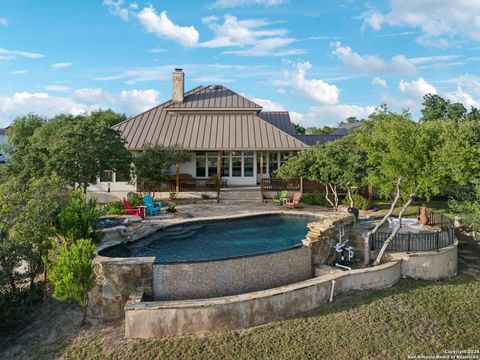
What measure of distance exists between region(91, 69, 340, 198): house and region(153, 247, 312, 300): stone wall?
12.5 m

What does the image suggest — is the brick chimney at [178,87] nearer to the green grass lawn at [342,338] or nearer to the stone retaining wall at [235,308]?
the stone retaining wall at [235,308]

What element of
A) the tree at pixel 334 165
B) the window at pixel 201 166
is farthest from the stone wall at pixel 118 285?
the window at pixel 201 166

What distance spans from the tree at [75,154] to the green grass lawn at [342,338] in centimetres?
925

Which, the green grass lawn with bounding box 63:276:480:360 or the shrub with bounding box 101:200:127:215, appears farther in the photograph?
the shrub with bounding box 101:200:127:215

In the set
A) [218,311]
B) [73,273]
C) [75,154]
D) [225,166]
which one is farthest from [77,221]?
[225,166]

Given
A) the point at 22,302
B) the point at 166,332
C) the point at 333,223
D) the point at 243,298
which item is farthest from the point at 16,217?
the point at 333,223

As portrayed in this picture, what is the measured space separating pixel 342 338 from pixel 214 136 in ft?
55.1

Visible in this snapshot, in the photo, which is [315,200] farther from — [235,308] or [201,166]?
[235,308]

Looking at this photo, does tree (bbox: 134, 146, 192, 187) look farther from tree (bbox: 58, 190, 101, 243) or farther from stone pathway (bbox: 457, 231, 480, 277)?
stone pathway (bbox: 457, 231, 480, 277)

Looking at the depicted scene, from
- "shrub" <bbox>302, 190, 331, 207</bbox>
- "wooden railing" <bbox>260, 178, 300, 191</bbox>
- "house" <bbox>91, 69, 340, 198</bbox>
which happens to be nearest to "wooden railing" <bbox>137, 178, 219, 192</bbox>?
"house" <bbox>91, 69, 340, 198</bbox>

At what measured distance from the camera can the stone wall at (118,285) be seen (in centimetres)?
1055

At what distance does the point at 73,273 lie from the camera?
9633mm

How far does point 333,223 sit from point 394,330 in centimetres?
457

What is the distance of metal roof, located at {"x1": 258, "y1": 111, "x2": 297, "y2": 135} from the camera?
96.9 feet
